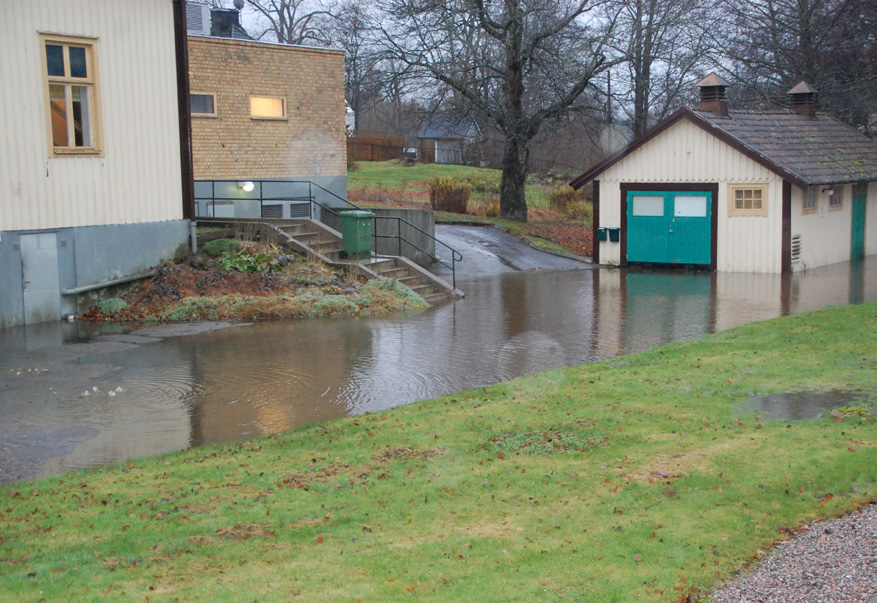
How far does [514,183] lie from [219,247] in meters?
17.1

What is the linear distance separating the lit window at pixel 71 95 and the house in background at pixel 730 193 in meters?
14.6

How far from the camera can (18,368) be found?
13398 millimetres

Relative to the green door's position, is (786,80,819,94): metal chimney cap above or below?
above

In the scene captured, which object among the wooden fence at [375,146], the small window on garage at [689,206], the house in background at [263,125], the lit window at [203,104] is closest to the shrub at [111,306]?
the house in background at [263,125]

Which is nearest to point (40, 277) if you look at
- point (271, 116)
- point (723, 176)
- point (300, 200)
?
point (300, 200)

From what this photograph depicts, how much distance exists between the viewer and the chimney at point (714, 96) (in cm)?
2570

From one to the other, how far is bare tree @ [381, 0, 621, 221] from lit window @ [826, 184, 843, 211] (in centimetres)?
815

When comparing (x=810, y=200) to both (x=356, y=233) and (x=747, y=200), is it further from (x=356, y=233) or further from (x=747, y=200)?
(x=356, y=233)

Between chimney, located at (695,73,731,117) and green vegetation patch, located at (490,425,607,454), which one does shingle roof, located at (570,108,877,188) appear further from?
green vegetation patch, located at (490,425,607,454)

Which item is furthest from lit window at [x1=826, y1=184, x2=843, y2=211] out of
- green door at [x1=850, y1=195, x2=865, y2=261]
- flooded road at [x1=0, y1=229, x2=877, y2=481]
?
flooded road at [x1=0, y1=229, x2=877, y2=481]

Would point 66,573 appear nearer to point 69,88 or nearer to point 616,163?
point 69,88

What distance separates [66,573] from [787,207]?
21.7m

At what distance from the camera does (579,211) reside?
40.4 m

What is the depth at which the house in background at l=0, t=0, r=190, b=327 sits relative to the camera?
16.4 meters
